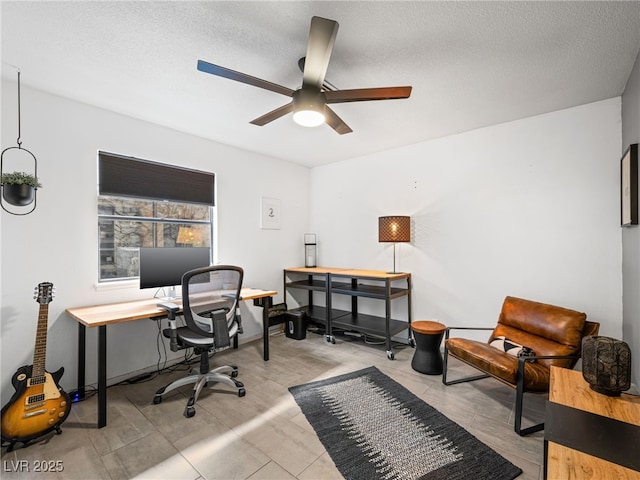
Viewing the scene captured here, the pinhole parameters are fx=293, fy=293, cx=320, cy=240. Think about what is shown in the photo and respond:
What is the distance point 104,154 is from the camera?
111 inches

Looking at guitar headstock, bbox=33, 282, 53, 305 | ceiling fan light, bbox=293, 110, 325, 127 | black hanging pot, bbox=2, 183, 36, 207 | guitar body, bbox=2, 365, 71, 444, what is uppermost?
ceiling fan light, bbox=293, 110, 325, 127

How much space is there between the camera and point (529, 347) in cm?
249

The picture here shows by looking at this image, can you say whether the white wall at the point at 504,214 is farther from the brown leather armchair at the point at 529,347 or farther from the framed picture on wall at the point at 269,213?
the framed picture on wall at the point at 269,213

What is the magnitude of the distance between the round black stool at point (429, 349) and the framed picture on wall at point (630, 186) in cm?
167

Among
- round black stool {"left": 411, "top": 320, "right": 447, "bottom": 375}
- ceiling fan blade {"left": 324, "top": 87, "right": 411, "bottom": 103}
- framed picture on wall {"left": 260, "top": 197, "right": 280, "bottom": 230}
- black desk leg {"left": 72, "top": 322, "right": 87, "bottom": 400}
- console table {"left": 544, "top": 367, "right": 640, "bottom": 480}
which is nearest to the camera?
console table {"left": 544, "top": 367, "right": 640, "bottom": 480}

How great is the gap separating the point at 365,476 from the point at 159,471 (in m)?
1.20

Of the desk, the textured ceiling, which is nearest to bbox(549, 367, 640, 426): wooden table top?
the textured ceiling

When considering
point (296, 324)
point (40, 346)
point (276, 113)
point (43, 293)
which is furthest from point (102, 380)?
point (276, 113)

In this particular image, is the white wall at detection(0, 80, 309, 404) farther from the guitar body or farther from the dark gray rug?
the dark gray rug

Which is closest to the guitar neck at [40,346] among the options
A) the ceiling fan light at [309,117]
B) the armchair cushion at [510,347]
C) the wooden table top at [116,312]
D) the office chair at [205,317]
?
the wooden table top at [116,312]

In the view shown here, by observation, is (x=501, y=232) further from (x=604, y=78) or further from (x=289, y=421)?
(x=289, y=421)

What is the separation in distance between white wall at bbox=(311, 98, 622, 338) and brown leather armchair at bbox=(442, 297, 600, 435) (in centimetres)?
42

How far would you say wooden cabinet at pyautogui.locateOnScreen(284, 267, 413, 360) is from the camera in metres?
3.53

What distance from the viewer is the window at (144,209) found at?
2.86 metres
